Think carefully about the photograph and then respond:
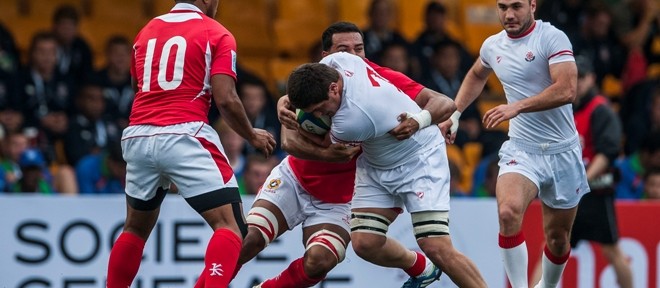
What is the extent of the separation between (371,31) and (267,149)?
746 cm

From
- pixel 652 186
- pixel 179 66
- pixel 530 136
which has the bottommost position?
pixel 652 186

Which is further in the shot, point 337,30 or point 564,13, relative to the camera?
point 564,13

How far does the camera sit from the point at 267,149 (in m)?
8.42

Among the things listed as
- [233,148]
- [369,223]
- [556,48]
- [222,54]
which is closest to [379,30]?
[233,148]

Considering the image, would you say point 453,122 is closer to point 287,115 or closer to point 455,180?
point 287,115

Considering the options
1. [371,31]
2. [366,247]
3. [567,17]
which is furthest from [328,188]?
[567,17]

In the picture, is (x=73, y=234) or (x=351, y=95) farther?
(x=73, y=234)

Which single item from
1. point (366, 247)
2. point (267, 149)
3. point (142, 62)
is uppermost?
point (142, 62)

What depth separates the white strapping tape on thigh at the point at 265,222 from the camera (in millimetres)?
9211

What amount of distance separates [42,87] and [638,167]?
6.66 m

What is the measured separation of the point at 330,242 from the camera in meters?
9.15

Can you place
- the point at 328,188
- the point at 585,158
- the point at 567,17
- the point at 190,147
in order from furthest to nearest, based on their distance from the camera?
the point at 567,17 → the point at 585,158 → the point at 328,188 → the point at 190,147

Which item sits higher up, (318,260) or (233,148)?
(318,260)

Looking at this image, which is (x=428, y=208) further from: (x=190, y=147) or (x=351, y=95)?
(x=190, y=147)
